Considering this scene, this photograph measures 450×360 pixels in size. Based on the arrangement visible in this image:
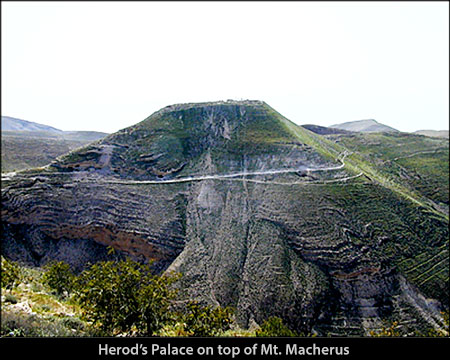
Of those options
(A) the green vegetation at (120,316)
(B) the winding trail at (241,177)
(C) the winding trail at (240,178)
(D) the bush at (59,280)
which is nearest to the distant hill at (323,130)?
(C) the winding trail at (240,178)

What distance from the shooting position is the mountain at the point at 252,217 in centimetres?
3162

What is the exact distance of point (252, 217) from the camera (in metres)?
41.8

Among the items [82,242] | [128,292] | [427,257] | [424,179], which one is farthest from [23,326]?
[424,179]

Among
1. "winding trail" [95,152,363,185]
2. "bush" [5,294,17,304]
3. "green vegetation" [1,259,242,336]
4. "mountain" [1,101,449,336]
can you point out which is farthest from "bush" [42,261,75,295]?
"winding trail" [95,152,363,185]

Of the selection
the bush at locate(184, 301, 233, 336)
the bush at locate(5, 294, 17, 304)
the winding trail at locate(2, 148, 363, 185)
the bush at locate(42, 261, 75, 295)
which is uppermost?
the winding trail at locate(2, 148, 363, 185)

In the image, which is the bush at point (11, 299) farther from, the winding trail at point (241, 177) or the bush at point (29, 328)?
the winding trail at point (241, 177)

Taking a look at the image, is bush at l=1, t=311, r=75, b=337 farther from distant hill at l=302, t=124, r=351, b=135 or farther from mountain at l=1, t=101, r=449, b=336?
distant hill at l=302, t=124, r=351, b=135

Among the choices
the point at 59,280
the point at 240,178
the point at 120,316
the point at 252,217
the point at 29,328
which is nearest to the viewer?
the point at 29,328

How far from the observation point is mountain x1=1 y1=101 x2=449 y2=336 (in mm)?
31625

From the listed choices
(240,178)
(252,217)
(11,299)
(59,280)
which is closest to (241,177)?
(240,178)

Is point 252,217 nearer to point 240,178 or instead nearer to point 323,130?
point 240,178

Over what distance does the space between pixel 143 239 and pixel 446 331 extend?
117ft

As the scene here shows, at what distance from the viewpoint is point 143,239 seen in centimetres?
4203
